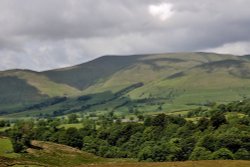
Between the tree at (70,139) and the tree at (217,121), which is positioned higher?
the tree at (217,121)

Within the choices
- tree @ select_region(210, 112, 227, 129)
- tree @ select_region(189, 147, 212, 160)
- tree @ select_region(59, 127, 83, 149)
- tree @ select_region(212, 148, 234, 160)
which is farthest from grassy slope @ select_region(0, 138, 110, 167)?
tree @ select_region(210, 112, 227, 129)

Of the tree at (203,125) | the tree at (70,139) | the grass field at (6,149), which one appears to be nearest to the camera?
the grass field at (6,149)

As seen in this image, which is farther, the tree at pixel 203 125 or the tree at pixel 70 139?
the tree at pixel 203 125

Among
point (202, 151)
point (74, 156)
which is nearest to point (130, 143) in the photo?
point (202, 151)

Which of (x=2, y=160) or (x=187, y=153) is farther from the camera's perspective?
(x=187, y=153)

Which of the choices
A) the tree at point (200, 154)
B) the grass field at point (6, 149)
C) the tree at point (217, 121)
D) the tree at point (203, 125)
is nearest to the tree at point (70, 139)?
the tree at point (203, 125)

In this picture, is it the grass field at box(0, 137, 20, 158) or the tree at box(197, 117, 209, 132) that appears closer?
the grass field at box(0, 137, 20, 158)

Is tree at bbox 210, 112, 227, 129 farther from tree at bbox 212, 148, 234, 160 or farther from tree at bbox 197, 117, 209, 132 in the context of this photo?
tree at bbox 212, 148, 234, 160

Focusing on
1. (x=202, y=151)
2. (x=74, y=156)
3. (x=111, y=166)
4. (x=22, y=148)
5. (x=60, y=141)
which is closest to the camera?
(x=111, y=166)

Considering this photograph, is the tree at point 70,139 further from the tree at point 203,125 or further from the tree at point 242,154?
the tree at point 242,154

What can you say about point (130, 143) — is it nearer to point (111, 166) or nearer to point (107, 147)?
point (107, 147)

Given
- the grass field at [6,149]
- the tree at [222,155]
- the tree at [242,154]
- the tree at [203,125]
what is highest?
the grass field at [6,149]

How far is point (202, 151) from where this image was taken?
479ft

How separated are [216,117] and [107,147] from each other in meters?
53.3
